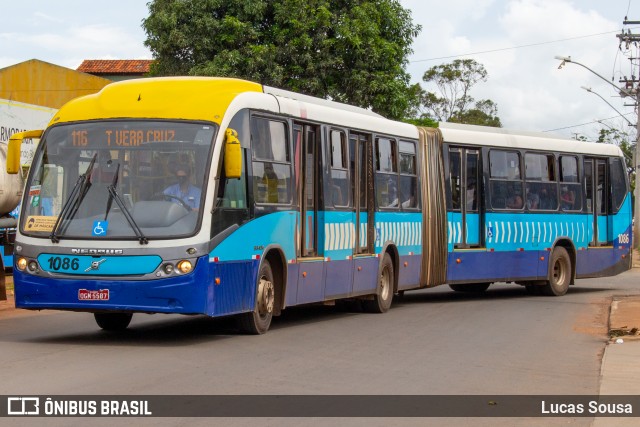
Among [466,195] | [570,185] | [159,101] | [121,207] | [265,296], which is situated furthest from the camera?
[570,185]

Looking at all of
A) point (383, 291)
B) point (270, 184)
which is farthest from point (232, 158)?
point (383, 291)

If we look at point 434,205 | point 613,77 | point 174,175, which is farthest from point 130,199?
point 613,77

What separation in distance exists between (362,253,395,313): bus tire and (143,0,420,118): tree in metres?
17.6

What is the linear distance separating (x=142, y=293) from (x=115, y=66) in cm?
7099

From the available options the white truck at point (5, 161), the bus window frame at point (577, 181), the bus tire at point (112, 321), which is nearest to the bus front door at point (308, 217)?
the bus tire at point (112, 321)

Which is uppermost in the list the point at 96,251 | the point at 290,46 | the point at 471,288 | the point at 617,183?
the point at 290,46

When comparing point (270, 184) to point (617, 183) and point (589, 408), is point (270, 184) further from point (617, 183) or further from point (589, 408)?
point (617, 183)

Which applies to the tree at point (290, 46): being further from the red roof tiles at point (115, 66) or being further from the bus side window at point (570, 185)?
the red roof tiles at point (115, 66)

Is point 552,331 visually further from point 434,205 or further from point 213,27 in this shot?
point 213,27

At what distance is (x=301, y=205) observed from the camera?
15.5 m

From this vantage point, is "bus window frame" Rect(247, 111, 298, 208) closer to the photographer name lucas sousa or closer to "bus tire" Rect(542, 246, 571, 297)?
the photographer name lucas sousa

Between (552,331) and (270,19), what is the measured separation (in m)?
23.4

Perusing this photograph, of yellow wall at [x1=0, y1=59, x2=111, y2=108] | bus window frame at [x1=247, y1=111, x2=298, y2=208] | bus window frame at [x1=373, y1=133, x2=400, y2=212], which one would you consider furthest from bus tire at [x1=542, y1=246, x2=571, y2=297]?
yellow wall at [x1=0, y1=59, x2=111, y2=108]

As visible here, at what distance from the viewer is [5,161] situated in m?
19.2
